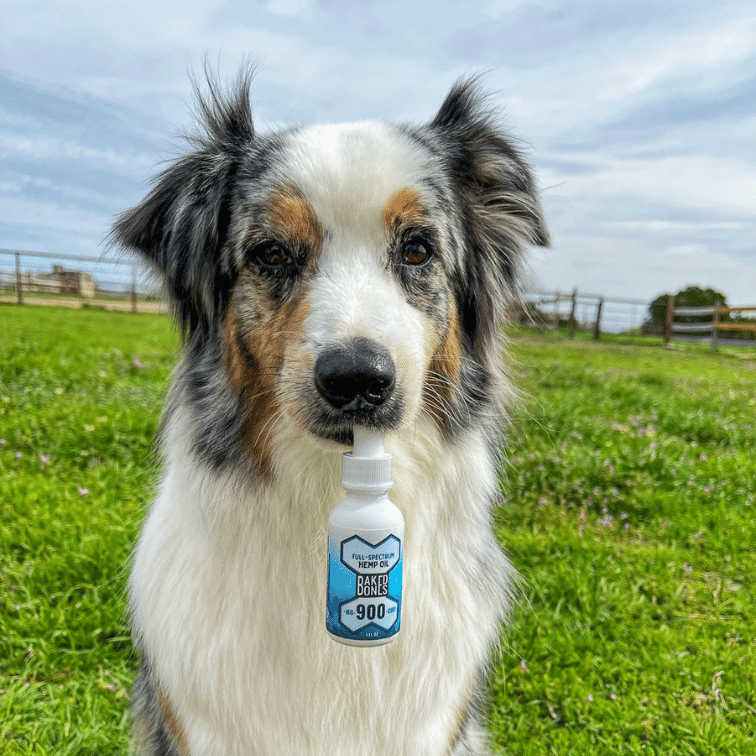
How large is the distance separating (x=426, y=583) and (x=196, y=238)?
1.43 meters

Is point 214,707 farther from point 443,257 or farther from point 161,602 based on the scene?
point 443,257

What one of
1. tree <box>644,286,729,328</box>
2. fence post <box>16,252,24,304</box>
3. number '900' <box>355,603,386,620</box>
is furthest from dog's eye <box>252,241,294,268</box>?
tree <box>644,286,729,328</box>

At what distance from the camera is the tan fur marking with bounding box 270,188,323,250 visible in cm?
210

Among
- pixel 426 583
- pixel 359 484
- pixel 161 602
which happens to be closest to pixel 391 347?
pixel 359 484

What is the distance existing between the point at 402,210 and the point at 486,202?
655 mm

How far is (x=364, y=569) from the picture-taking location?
1716 mm

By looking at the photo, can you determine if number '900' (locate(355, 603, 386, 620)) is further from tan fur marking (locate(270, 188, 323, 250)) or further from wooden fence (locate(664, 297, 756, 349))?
wooden fence (locate(664, 297, 756, 349))

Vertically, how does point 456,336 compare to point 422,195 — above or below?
below

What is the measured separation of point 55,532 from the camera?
4.02m

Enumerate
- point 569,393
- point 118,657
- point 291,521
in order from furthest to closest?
point 569,393 → point 118,657 → point 291,521

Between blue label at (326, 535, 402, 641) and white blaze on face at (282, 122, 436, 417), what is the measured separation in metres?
0.41

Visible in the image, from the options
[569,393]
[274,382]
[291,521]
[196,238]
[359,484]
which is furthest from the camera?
[569,393]

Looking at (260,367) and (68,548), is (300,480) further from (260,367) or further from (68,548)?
(68,548)

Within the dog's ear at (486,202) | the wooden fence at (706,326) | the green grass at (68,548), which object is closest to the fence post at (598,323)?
the wooden fence at (706,326)
